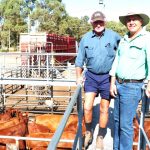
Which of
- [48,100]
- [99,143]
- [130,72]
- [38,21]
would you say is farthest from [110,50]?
[38,21]

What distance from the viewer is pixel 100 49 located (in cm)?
410

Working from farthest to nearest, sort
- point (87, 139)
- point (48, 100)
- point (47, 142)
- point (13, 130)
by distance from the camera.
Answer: point (48, 100) < point (13, 130) < point (47, 142) < point (87, 139)

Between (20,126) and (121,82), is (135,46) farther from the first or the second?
(20,126)

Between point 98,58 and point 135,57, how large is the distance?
0.81 m

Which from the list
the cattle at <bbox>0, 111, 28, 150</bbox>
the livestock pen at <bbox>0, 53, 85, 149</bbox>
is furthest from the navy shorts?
the cattle at <bbox>0, 111, 28, 150</bbox>

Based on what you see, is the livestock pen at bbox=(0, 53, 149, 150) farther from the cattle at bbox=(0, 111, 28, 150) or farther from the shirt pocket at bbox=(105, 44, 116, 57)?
the shirt pocket at bbox=(105, 44, 116, 57)

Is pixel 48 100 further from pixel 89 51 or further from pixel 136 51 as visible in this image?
pixel 136 51

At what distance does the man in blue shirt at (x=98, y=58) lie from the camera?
409 centimetres

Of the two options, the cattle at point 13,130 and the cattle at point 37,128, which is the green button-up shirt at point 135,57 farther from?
the cattle at point 37,128

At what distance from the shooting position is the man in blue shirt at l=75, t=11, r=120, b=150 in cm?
409

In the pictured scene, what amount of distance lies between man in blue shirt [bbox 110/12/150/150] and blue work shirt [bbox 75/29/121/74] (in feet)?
1.60

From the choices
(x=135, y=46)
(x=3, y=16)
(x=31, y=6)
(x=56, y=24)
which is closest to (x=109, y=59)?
(x=135, y=46)

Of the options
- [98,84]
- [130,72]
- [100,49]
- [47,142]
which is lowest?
[47,142]

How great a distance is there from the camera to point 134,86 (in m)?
3.43
